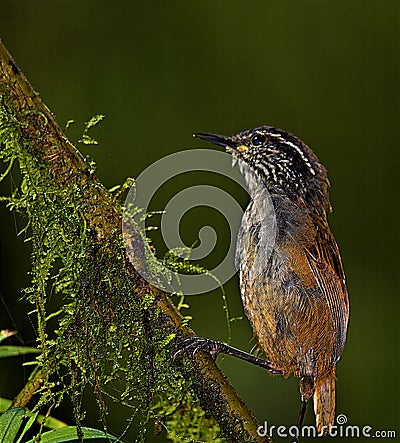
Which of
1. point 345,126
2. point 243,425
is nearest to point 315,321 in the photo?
point 243,425

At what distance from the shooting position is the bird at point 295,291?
198 centimetres

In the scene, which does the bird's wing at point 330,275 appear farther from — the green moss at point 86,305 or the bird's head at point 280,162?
the green moss at point 86,305

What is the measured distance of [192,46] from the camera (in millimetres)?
4789

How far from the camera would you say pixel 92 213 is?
1503 millimetres

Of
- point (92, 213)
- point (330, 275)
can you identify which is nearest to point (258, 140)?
point (330, 275)

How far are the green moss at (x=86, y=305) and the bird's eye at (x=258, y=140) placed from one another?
2.87ft

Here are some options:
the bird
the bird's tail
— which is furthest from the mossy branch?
the bird's tail

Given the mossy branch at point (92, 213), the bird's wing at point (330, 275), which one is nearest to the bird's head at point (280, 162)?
the bird's wing at point (330, 275)

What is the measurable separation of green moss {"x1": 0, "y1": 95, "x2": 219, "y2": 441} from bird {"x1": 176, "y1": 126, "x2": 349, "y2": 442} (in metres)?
0.30

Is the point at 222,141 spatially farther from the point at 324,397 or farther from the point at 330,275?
the point at 324,397

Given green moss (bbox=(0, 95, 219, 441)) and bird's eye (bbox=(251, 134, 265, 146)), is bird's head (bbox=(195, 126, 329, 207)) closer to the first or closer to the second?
bird's eye (bbox=(251, 134, 265, 146))

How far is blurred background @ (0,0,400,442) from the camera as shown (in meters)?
4.41

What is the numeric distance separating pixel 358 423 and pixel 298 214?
9.16 feet

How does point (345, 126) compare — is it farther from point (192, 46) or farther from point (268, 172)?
point (268, 172)
